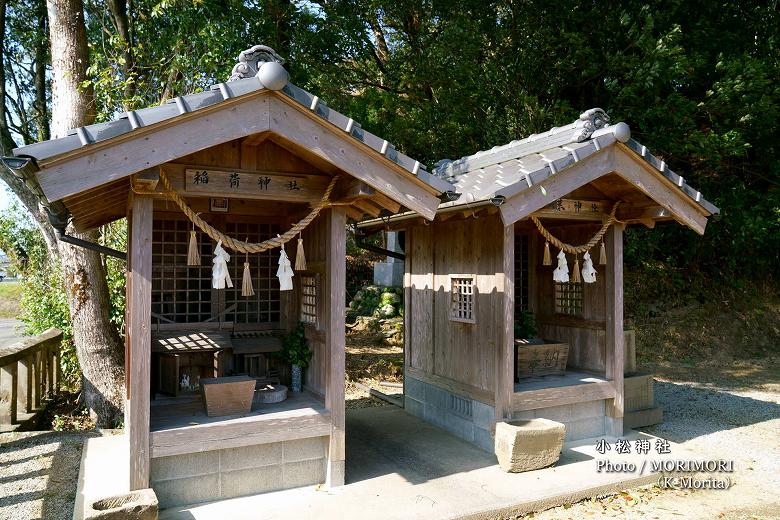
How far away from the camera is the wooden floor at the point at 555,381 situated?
747cm

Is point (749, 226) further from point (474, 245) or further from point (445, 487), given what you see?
point (445, 487)

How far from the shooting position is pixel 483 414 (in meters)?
7.12

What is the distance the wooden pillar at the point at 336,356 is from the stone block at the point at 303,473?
4.8 inches

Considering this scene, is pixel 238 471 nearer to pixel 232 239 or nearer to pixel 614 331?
pixel 232 239

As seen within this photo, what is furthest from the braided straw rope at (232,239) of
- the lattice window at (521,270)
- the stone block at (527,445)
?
the lattice window at (521,270)

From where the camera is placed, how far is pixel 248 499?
5430 mm

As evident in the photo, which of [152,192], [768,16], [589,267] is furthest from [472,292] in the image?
[768,16]

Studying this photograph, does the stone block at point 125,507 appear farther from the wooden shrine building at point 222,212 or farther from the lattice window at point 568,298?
the lattice window at point 568,298

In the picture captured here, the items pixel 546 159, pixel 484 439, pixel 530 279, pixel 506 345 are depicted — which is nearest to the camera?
pixel 506 345

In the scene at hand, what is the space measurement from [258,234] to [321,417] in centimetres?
301

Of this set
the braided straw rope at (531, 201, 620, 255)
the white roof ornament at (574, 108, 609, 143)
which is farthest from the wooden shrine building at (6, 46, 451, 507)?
the white roof ornament at (574, 108, 609, 143)

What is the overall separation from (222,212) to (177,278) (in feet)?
3.72

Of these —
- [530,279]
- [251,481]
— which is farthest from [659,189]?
[251,481]

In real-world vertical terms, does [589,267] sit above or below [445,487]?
above
